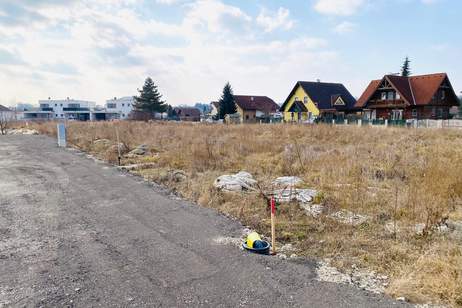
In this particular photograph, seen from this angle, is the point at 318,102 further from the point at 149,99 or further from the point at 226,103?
the point at 149,99

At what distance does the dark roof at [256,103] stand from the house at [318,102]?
8.63 metres

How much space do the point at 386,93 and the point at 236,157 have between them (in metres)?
35.3

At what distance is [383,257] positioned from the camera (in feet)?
13.8

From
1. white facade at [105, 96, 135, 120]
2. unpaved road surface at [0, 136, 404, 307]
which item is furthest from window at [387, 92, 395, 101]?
white facade at [105, 96, 135, 120]

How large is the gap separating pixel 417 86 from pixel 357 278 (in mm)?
44343

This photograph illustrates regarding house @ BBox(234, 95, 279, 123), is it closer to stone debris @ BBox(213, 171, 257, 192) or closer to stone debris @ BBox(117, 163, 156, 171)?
stone debris @ BBox(117, 163, 156, 171)

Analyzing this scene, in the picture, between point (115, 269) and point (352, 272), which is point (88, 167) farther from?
point (352, 272)

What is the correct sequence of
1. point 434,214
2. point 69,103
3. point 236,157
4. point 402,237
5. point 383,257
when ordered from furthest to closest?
point 69,103, point 236,157, point 434,214, point 402,237, point 383,257

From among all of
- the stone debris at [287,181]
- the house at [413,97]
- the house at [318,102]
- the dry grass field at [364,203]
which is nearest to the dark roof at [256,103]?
the house at [318,102]

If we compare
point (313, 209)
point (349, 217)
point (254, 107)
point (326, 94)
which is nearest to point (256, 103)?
point (254, 107)

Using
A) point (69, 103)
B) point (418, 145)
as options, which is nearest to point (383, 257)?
point (418, 145)

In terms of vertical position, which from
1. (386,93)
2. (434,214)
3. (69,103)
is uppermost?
(69,103)

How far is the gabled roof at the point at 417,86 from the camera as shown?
122ft

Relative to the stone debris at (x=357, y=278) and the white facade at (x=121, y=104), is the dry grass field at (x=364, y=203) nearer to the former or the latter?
the stone debris at (x=357, y=278)
